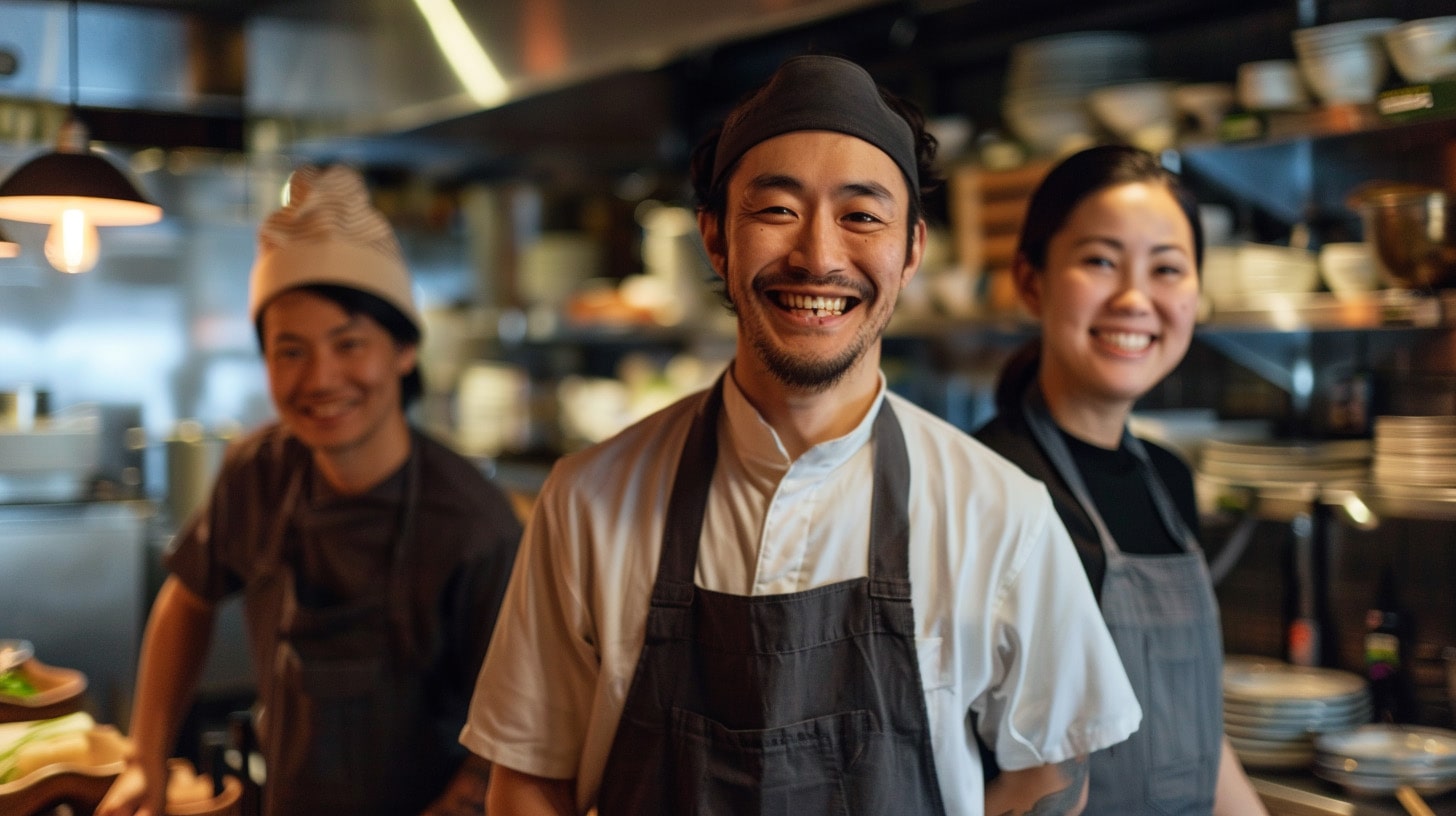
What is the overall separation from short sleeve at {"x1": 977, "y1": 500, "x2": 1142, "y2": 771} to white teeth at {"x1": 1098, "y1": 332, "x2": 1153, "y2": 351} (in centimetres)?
56

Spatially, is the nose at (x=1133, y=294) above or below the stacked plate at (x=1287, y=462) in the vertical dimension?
above

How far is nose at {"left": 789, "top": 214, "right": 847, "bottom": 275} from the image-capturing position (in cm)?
142

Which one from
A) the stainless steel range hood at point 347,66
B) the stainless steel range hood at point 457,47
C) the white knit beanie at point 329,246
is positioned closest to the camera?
the white knit beanie at point 329,246

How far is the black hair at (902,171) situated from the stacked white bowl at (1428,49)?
3.43 feet

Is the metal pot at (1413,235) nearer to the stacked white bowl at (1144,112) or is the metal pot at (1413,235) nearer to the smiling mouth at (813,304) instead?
the stacked white bowl at (1144,112)

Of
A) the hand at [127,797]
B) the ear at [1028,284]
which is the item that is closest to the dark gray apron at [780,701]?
the ear at [1028,284]

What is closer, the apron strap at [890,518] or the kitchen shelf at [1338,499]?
the apron strap at [890,518]

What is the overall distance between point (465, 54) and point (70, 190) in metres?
1.85

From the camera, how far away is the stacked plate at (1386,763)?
7.14 feet

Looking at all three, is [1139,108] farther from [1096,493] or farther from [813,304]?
[813,304]

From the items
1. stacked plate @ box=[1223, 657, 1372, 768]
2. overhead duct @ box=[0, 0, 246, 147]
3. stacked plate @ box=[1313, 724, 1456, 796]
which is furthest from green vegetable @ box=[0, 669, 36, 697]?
overhead duct @ box=[0, 0, 246, 147]

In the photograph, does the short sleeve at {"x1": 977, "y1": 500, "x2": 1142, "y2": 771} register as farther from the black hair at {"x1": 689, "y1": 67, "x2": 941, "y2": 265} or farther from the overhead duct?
the overhead duct

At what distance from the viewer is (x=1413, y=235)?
232 cm

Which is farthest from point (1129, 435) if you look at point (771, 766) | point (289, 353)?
point (289, 353)
